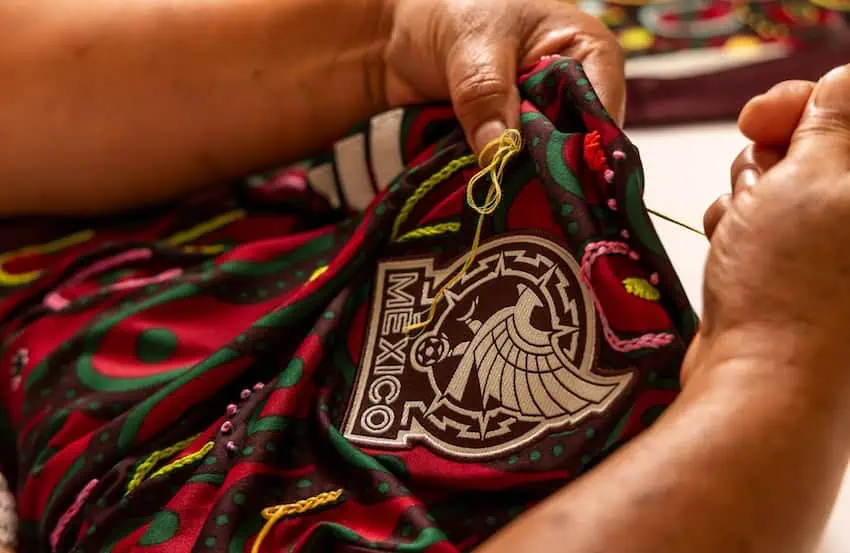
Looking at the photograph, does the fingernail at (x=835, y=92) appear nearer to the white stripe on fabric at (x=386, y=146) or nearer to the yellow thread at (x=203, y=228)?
the white stripe on fabric at (x=386, y=146)

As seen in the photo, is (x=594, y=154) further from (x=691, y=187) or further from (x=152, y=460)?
(x=152, y=460)

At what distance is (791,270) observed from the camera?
1.50ft

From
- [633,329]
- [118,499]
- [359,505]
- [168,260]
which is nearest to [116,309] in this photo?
[168,260]

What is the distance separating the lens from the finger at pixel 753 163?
513mm

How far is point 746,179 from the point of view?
20.1 inches

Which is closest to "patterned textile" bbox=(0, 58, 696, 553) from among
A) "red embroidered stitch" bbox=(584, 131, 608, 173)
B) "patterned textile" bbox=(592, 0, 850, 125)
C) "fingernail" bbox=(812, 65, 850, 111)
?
"red embroidered stitch" bbox=(584, 131, 608, 173)

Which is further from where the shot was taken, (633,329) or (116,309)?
(116,309)

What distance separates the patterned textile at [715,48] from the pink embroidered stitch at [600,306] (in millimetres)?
421

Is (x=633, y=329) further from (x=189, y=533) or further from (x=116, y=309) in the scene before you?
(x=116, y=309)

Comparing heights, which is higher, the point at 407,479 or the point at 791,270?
the point at 791,270

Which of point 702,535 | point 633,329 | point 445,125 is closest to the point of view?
point 702,535

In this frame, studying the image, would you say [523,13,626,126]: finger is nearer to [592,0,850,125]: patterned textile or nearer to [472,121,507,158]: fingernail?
[472,121,507,158]: fingernail

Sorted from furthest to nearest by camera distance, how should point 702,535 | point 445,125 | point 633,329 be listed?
point 445,125
point 633,329
point 702,535

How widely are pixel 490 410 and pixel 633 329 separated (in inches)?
4.0
